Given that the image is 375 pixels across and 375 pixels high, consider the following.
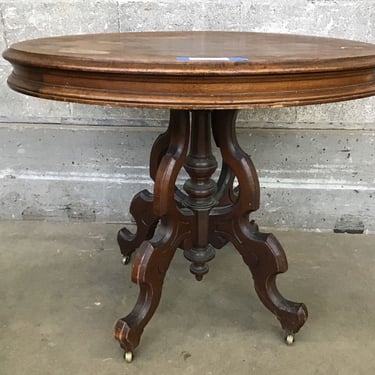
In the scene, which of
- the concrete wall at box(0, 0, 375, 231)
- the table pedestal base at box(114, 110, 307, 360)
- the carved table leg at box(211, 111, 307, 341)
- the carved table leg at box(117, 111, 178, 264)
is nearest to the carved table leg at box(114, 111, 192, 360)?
the table pedestal base at box(114, 110, 307, 360)

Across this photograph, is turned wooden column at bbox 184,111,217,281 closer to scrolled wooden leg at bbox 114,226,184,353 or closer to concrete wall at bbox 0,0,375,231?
scrolled wooden leg at bbox 114,226,184,353

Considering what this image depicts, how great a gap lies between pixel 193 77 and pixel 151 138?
3.40ft

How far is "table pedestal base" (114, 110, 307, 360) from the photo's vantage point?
1186 mm

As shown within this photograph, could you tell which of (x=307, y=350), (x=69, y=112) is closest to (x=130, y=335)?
(x=307, y=350)

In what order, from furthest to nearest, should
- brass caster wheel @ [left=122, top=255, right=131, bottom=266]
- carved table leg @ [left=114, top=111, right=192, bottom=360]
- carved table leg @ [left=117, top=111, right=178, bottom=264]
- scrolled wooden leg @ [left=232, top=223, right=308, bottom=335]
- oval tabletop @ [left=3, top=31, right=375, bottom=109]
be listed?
1. brass caster wheel @ [left=122, top=255, right=131, bottom=266]
2. carved table leg @ [left=117, top=111, right=178, bottom=264]
3. scrolled wooden leg @ [left=232, top=223, right=308, bottom=335]
4. carved table leg @ [left=114, top=111, right=192, bottom=360]
5. oval tabletop @ [left=3, top=31, right=375, bottom=109]

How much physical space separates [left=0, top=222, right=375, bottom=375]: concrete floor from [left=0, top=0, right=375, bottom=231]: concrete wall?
137 millimetres

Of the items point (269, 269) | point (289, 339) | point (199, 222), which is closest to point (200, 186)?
point (199, 222)

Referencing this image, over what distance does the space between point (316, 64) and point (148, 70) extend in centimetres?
29

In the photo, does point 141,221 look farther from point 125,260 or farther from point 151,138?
point 151,138

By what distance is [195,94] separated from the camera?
829 mm

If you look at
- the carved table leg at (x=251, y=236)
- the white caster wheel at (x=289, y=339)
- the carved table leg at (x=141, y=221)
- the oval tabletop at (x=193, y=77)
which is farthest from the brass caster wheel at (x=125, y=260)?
the oval tabletop at (x=193, y=77)

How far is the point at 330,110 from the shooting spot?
1757mm

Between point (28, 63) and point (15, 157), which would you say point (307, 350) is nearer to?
point (28, 63)

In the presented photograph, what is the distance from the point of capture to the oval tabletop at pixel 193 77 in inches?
32.1
